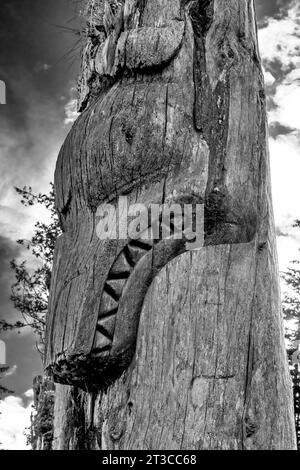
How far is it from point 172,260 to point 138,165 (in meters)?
0.69

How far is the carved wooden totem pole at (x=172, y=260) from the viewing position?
302cm

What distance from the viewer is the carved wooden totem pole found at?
9.91 feet

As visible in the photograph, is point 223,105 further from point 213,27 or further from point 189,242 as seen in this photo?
point 189,242

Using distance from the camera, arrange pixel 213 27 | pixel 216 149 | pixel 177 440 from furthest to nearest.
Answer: pixel 213 27
pixel 216 149
pixel 177 440

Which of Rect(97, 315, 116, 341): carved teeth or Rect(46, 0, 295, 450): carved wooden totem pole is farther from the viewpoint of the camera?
Rect(97, 315, 116, 341): carved teeth

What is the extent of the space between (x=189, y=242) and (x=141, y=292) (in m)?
0.43

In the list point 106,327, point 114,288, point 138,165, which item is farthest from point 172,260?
point 138,165

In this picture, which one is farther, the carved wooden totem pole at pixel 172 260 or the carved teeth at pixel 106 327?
the carved teeth at pixel 106 327

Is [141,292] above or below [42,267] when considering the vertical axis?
below

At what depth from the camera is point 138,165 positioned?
358 cm

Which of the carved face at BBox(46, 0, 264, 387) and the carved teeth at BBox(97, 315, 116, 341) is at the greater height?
the carved face at BBox(46, 0, 264, 387)

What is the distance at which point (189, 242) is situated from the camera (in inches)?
134

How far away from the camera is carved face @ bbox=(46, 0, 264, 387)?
3.23 metres

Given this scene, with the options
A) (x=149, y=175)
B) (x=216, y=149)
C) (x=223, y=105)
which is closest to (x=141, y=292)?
(x=149, y=175)
